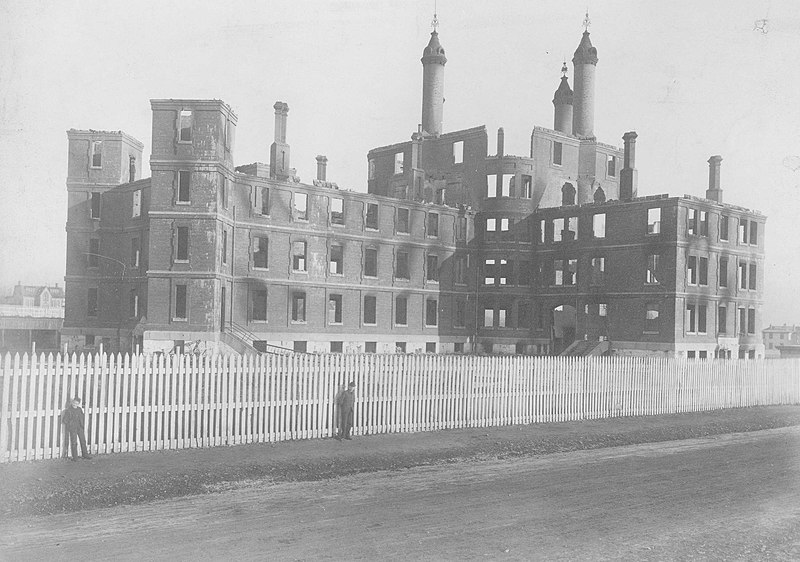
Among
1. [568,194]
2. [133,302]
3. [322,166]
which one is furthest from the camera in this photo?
[568,194]

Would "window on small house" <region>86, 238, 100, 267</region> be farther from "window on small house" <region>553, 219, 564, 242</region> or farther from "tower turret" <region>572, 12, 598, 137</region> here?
"tower turret" <region>572, 12, 598, 137</region>

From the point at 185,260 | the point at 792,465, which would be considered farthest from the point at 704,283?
the point at 792,465

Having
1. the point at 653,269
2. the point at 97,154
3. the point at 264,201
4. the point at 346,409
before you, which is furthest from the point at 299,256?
the point at 346,409

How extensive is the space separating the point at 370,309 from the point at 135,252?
15.7m

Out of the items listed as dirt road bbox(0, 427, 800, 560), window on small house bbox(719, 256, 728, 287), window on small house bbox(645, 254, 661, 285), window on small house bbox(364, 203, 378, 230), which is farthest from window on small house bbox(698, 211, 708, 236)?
dirt road bbox(0, 427, 800, 560)

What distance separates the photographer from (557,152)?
200 feet

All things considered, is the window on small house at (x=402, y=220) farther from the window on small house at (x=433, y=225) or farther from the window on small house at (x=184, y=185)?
the window on small house at (x=184, y=185)

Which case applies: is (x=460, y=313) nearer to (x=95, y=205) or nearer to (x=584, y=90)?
(x=584, y=90)

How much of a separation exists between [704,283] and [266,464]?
137 feet

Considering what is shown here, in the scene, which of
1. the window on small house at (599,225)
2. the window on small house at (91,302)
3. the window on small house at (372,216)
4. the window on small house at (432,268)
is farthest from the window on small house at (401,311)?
the window on small house at (91,302)

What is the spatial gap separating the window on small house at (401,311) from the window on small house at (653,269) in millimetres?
16212

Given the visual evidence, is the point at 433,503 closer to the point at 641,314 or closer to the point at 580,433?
the point at 580,433

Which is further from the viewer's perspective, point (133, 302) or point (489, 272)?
point (489, 272)

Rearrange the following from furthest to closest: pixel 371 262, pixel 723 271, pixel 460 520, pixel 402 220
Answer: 1. pixel 402 220
2. pixel 371 262
3. pixel 723 271
4. pixel 460 520
